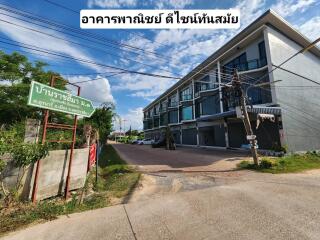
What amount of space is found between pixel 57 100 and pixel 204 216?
5396 mm

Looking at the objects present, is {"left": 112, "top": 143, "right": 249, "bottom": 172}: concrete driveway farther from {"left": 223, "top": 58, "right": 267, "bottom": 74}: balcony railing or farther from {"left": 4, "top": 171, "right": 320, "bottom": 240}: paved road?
{"left": 223, "top": 58, "right": 267, "bottom": 74}: balcony railing

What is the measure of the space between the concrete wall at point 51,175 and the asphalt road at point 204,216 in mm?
1555

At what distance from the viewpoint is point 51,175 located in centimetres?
604

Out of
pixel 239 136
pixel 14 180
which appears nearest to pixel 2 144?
pixel 14 180

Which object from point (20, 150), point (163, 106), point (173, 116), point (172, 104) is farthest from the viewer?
point (163, 106)

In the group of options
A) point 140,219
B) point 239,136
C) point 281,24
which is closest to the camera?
point 140,219

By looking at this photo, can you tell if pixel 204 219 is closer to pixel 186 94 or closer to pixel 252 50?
pixel 252 50

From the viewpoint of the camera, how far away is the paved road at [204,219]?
12.1 feet

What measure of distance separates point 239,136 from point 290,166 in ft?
32.6

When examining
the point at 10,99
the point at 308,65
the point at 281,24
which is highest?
the point at 281,24

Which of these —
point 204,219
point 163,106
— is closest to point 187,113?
point 163,106

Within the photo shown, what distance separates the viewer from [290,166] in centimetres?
1047

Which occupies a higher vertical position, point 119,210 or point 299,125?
point 299,125

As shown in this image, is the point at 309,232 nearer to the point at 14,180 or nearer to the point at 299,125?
the point at 14,180
